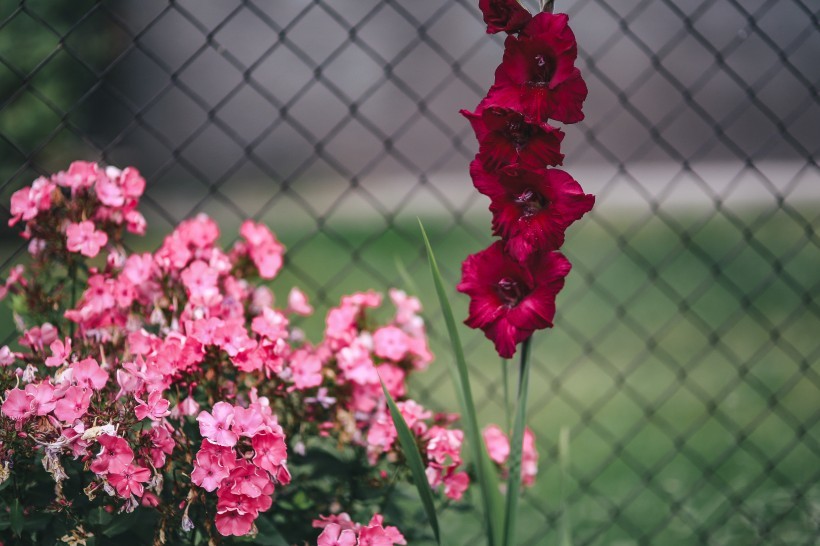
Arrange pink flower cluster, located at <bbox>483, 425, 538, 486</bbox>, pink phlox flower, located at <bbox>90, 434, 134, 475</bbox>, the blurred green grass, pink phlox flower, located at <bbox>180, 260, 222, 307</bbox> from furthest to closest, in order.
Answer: the blurred green grass, pink flower cluster, located at <bbox>483, 425, 538, 486</bbox>, pink phlox flower, located at <bbox>180, 260, 222, 307</bbox>, pink phlox flower, located at <bbox>90, 434, 134, 475</bbox>

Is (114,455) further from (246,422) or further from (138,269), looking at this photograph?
(138,269)

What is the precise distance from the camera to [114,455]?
859 mm

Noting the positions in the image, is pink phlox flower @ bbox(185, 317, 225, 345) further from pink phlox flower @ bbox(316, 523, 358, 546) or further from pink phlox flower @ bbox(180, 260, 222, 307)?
pink phlox flower @ bbox(316, 523, 358, 546)

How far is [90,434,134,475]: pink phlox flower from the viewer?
85cm

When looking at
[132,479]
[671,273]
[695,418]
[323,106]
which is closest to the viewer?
[132,479]

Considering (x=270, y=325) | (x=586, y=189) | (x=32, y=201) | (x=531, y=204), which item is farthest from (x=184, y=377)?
(x=586, y=189)

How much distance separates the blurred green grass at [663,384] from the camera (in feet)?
6.28

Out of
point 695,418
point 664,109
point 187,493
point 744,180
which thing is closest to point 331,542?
point 187,493

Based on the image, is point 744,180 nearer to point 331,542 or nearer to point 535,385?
point 535,385

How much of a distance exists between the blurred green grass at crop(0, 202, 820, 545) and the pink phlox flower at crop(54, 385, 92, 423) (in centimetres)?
72

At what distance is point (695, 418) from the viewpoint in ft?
8.30

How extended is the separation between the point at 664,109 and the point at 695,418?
5.22 metres

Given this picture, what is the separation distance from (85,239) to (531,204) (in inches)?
24.6

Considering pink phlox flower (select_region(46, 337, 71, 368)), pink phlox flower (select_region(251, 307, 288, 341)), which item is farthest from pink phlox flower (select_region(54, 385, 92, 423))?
pink phlox flower (select_region(251, 307, 288, 341))
